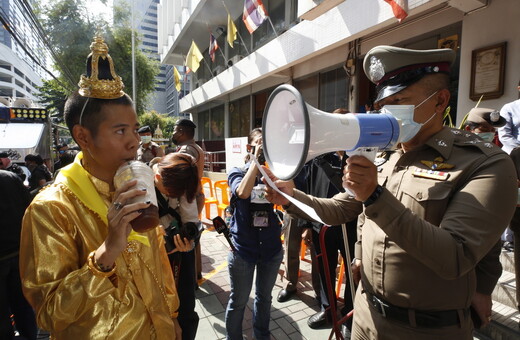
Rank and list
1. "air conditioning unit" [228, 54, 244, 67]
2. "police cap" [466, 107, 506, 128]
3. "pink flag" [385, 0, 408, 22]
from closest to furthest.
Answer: "police cap" [466, 107, 506, 128] → "pink flag" [385, 0, 408, 22] → "air conditioning unit" [228, 54, 244, 67]

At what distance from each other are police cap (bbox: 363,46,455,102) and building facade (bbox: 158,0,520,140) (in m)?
3.96

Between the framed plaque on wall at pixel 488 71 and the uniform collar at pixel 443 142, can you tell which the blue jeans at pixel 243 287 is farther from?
the framed plaque on wall at pixel 488 71

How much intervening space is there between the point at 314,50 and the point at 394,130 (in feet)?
23.7

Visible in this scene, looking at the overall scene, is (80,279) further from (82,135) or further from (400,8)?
(400,8)

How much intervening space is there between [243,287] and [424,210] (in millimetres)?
1629

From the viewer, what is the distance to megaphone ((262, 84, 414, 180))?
0.96 metres

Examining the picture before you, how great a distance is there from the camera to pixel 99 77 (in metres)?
1.29

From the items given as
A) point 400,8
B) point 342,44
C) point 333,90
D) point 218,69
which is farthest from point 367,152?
point 218,69

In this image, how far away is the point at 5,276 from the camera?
8.64 feet

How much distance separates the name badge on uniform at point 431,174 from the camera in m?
1.28

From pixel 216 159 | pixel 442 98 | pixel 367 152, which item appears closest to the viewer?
pixel 367 152

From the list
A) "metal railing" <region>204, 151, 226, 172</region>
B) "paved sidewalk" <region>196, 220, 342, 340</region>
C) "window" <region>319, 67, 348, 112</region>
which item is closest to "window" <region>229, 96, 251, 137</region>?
"metal railing" <region>204, 151, 226, 172</region>

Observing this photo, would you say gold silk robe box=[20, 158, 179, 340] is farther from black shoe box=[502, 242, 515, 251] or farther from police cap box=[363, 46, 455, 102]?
black shoe box=[502, 242, 515, 251]

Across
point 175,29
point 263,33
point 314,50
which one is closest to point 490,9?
point 314,50
